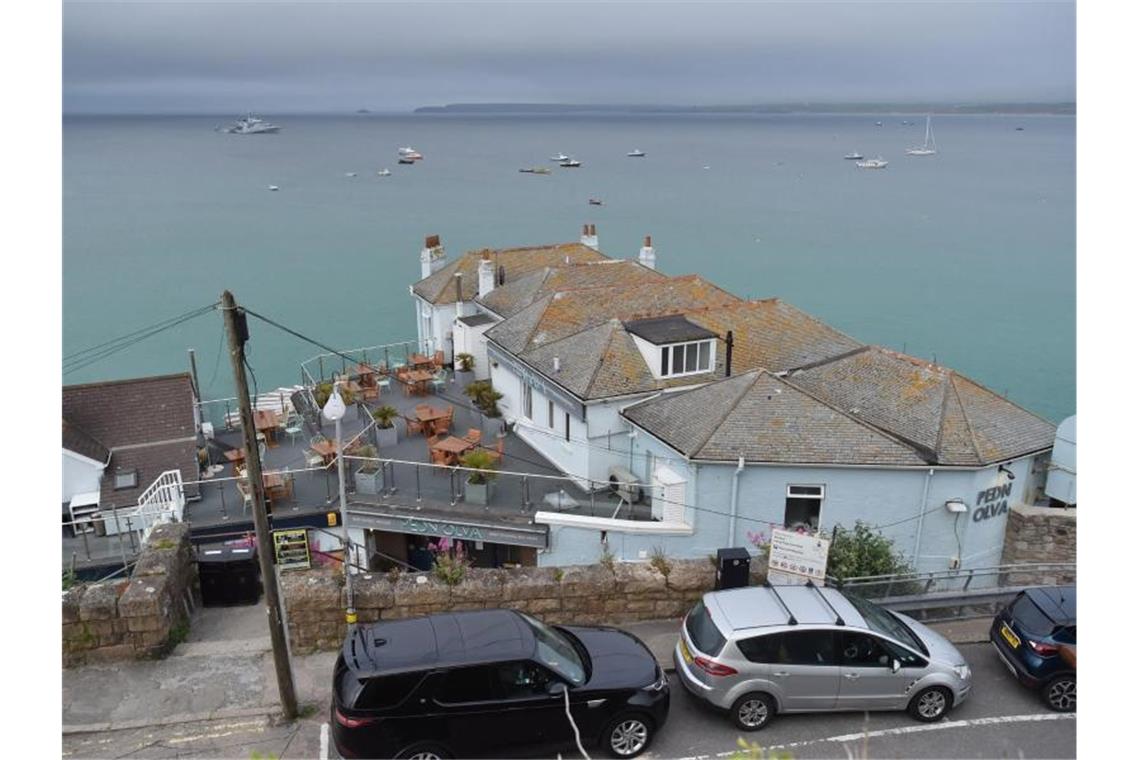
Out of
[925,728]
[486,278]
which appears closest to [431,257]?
[486,278]

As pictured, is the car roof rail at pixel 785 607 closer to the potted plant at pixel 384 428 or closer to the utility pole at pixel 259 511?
the utility pole at pixel 259 511

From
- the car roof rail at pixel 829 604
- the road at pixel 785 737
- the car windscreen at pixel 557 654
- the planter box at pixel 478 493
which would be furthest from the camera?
the planter box at pixel 478 493

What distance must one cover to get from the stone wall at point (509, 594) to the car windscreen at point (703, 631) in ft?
5.09

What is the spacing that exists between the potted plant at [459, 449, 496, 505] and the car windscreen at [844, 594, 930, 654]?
11020mm

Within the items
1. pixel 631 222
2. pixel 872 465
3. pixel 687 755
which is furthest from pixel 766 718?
pixel 631 222

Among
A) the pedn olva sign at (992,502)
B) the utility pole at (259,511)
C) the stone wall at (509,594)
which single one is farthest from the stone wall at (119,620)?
the pedn olva sign at (992,502)

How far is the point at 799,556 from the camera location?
528 inches

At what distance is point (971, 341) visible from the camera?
65.6m

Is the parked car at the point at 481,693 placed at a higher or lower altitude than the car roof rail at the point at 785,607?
lower

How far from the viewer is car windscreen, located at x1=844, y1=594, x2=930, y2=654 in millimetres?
10938

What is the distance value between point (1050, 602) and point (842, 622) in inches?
131

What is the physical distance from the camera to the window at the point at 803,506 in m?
19.0

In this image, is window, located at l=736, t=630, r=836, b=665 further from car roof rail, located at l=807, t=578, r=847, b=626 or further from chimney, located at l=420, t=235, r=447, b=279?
chimney, located at l=420, t=235, r=447, b=279

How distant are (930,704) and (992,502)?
998cm
